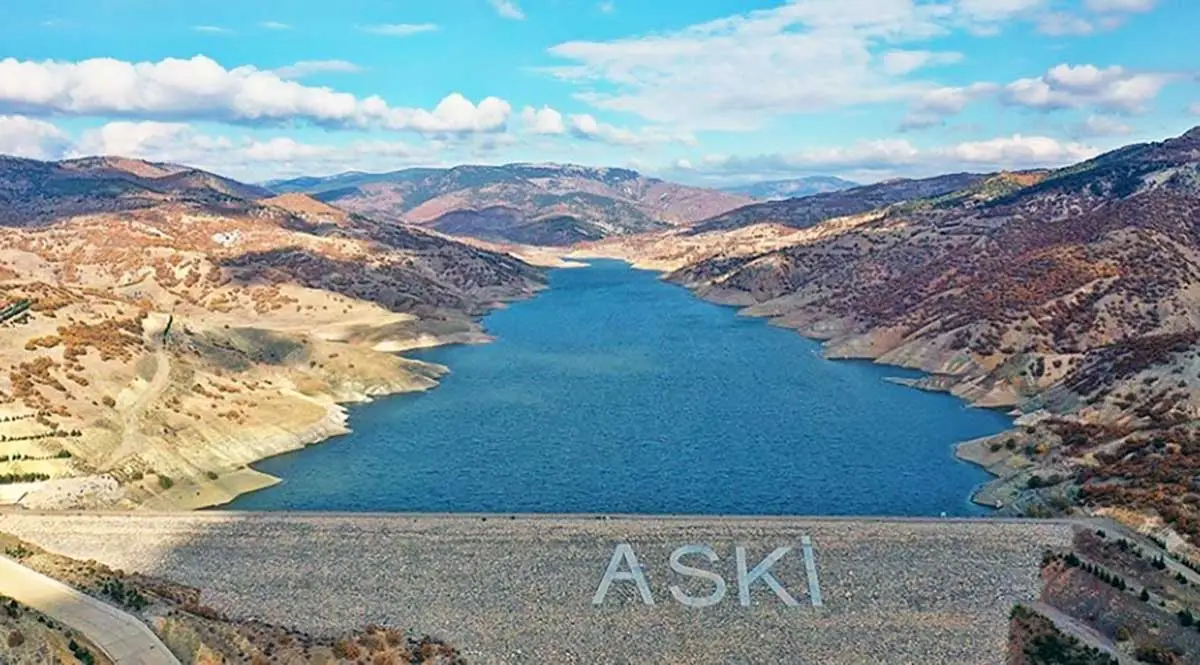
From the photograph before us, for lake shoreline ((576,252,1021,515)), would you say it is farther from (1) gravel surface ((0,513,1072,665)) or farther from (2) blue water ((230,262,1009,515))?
(1) gravel surface ((0,513,1072,665))

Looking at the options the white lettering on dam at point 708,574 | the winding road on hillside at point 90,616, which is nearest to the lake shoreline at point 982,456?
the white lettering on dam at point 708,574

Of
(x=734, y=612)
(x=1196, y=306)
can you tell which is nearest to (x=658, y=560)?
(x=734, y=612)

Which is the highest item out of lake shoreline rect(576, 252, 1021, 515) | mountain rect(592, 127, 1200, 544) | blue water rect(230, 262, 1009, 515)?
mountain rect(592, 127, 1200, 544)

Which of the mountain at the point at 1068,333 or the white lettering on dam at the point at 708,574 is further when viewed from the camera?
the mountain at the point at 1068,333

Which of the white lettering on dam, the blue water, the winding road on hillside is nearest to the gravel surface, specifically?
the white lettering on dam

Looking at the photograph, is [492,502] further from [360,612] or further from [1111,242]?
[1111,242]

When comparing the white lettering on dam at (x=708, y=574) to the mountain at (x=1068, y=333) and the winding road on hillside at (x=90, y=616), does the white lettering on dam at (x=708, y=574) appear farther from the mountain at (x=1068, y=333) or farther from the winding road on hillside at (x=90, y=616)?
the mountain at (x=1068, y=333)

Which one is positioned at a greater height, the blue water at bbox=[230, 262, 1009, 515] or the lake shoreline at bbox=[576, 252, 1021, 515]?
the lake shoreline at bbox=[576, 252, 1021, 515]

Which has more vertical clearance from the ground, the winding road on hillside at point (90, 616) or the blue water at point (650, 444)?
the winding road on hillside at point (90, 616)
